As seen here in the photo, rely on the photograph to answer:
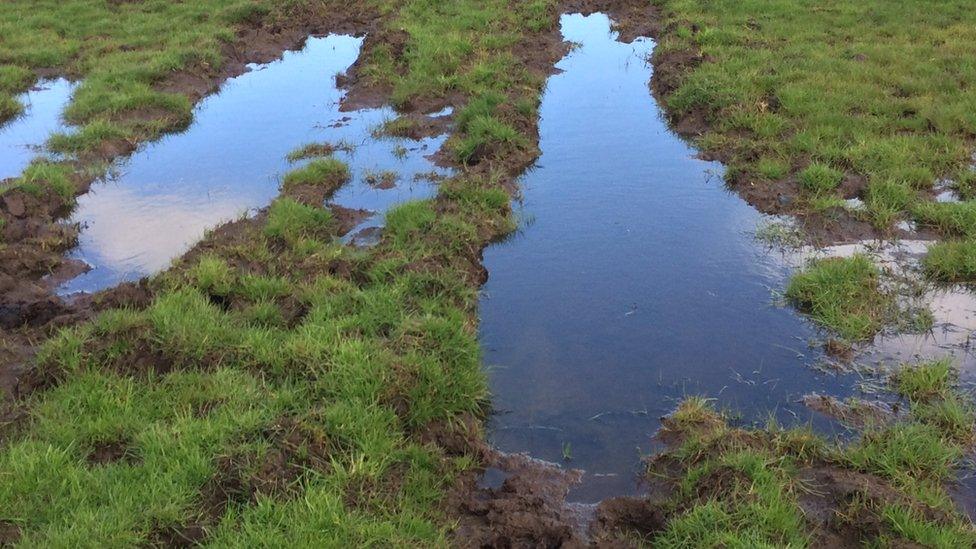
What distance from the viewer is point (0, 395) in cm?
517

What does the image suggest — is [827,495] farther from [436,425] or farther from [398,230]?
[398,230]

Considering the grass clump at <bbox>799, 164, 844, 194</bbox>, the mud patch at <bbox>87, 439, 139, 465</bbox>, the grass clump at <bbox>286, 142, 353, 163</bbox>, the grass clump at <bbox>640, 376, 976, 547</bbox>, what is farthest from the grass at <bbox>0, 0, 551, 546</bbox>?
the grass clump at <bbox>799, 164, 844, 194</bbox>

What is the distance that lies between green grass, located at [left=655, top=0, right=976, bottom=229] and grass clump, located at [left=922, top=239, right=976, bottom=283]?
743mm

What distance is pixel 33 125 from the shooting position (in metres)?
10.8

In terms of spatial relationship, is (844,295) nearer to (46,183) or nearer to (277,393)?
(277,393)

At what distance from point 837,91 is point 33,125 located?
11031 millimetres

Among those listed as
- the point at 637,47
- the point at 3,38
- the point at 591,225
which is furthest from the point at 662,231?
the point at 3,38

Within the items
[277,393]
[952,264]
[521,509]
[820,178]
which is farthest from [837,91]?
[277,393]

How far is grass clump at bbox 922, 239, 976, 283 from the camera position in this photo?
21.8ft

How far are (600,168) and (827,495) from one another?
534 centimetres

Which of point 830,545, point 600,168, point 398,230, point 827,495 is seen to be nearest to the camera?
point 830,545

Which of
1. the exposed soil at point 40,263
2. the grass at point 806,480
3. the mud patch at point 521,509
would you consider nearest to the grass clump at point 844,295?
the grass at point 806,480

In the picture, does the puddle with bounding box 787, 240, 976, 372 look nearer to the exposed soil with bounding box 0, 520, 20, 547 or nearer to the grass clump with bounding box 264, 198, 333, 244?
the grass clump with bounding box 264, 198, 333, 244

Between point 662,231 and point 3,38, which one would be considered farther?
point 3,38
